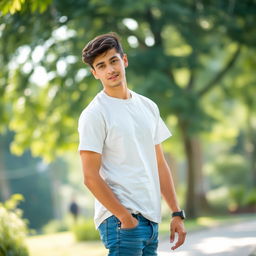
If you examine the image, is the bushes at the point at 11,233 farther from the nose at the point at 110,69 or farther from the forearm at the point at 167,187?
the nose at the point at 110,69

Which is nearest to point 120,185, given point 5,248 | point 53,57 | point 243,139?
point 5,248

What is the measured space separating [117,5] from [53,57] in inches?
117

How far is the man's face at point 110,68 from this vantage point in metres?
3.75

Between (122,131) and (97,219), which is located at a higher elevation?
(122,131)

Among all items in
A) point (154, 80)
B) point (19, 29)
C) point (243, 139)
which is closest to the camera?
point (19, 29)

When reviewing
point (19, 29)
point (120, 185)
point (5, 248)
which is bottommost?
point (5, 248)

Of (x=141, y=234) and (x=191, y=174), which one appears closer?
(x=141, y=234)

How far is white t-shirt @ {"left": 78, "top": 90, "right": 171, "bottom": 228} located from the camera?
358 cm

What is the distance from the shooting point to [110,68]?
3.75 meters

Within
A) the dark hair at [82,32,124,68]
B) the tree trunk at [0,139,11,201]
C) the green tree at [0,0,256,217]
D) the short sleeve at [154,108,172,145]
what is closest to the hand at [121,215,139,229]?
the short sleeve at [154,108,172,145]

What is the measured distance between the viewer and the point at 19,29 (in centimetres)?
1878

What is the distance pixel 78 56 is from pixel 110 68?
16087 millimetres

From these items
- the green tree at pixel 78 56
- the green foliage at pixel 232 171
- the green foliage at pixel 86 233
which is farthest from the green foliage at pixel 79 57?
the green foliage at pixel 232 171

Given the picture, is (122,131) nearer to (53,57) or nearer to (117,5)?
(117,5)
